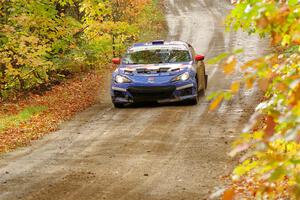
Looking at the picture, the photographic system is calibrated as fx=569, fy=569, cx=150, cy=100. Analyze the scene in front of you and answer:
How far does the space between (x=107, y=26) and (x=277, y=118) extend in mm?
19533

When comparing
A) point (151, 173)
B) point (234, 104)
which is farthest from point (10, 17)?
point (151, 173)

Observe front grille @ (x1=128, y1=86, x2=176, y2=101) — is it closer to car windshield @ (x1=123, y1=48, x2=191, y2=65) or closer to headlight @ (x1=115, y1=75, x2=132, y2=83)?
headlight @ (x1=115, y1=75, x2=132, y2=83)

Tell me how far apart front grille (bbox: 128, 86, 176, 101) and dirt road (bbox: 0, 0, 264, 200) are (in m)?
0.31

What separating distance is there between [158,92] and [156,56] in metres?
1.35

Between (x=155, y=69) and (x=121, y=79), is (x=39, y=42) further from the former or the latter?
(x=155, y=69)

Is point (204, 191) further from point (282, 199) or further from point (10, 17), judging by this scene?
point (10, 17)

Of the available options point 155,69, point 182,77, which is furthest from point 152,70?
point 182,77

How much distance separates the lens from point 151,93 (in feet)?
50.1

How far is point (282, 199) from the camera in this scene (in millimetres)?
6984

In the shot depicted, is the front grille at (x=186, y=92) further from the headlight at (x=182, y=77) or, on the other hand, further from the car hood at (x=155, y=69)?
the car hood at (x=155, y=69)

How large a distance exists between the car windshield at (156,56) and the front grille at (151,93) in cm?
100

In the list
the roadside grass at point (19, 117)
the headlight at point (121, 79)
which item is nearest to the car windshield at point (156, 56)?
the headlight at point (121, 79)

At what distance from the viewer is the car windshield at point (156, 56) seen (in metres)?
16.0

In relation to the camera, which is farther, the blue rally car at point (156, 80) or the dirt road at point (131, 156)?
the blue rally car at point (156, 80)
